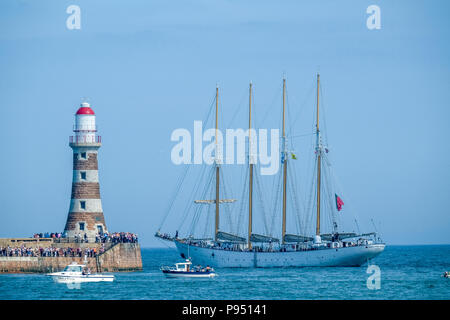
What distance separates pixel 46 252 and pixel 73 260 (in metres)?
2.64

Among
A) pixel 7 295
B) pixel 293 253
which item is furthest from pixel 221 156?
pixel 7 295

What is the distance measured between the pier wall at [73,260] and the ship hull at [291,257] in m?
17.6

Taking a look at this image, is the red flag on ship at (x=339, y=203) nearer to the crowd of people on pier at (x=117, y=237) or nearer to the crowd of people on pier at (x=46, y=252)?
the crowd of people on pier at (x=117, y=237)

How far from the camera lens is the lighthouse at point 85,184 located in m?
92.4

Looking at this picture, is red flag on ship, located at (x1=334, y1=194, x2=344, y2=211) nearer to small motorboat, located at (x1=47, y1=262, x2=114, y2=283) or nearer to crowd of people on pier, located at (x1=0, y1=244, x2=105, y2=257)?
crowd of people on pier, located at (x1=0, y1=244, x2=105, y2=257)

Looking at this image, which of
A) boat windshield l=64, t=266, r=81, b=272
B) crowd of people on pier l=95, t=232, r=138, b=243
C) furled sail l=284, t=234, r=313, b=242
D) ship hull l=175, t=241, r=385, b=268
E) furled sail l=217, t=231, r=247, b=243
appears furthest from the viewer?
furled sail l=284, t=234, r=313, b=242

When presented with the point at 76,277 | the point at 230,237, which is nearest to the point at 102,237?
the point at 76,277

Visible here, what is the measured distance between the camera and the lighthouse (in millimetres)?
92375

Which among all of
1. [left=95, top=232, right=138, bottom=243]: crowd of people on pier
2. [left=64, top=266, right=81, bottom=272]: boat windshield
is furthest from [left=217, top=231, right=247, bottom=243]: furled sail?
[left=64, top=266, right=81, bottom=272]: boat windshield

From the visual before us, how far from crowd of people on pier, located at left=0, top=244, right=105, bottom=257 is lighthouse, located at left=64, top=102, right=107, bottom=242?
2381 mm

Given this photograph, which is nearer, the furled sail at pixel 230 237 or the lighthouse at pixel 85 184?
the lighthouse at pixel 85 184
